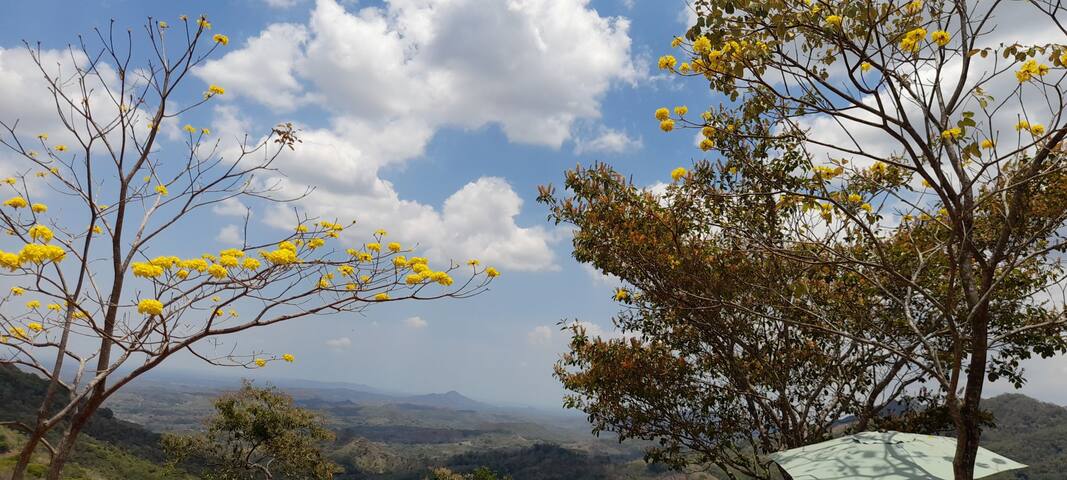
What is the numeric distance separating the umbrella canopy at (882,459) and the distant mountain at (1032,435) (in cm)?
8488

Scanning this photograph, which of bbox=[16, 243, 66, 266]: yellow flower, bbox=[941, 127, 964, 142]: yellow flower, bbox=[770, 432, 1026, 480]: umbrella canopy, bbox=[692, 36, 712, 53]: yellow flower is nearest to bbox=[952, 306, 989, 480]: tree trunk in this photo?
bbox=[770, 432, 1026, 480]: umbrella canopy

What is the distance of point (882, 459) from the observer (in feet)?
19.4

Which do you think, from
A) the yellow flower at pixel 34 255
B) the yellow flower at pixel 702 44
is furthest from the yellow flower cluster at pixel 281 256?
the yellow flower at pixel 702 44

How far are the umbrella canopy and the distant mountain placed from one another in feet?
278

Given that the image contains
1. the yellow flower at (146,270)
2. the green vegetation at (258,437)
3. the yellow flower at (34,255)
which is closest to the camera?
the yellow flower at (34,255)

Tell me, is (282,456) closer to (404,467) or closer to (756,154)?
(756,154)

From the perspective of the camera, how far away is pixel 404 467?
441 ft

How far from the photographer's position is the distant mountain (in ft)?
265

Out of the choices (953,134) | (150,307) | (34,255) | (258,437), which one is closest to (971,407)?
(953,134)

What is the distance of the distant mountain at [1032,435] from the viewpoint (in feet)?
265

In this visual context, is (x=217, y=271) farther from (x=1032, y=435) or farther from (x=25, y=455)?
(x=1032, y=435)

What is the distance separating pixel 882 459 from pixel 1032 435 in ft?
438

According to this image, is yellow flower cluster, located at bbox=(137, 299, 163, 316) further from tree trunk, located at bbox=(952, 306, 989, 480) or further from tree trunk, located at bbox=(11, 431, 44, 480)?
tree trunk, located at bbox=(952, 306, 989, 480)

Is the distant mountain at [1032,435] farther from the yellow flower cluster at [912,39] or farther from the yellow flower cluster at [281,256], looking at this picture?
the yellow flower cluster at [281,256]
